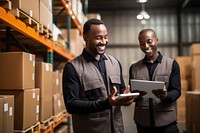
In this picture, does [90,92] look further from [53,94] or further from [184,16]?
[184,16]

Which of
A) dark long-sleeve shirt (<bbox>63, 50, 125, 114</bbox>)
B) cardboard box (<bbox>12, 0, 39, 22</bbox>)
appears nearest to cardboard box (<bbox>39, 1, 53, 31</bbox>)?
cardboard box (<bbox>12, 0, 39, 22</bbox>)

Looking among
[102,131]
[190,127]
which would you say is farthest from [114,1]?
[102,131]

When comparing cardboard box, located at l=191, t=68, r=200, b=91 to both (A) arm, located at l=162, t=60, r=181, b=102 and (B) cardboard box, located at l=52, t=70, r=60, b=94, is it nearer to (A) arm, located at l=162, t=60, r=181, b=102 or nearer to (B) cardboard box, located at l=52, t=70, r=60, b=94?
(B) cardboard box, located at l=52, t=70, r=60, b=94

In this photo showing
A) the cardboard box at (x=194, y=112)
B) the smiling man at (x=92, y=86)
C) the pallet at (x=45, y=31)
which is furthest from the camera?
the cardboard box at (x=194, y=112)

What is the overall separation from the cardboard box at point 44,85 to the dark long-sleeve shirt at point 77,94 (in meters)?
1.21

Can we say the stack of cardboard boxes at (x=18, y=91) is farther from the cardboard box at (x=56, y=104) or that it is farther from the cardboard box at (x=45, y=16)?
the cardboard box at (x=56, y=104)

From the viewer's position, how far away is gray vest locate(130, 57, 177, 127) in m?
3.26

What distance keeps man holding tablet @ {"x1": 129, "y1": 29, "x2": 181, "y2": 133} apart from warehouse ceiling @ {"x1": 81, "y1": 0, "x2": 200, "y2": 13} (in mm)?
10227

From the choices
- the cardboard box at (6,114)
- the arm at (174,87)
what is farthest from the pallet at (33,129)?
the arm at (174,87)

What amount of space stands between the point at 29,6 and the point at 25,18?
186 mm

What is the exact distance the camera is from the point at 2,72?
2973 millimetres

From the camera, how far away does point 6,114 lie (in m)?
2.53

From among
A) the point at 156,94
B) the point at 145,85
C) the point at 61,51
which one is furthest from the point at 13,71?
the point at 61,51

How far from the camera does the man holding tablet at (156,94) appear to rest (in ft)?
10.6
